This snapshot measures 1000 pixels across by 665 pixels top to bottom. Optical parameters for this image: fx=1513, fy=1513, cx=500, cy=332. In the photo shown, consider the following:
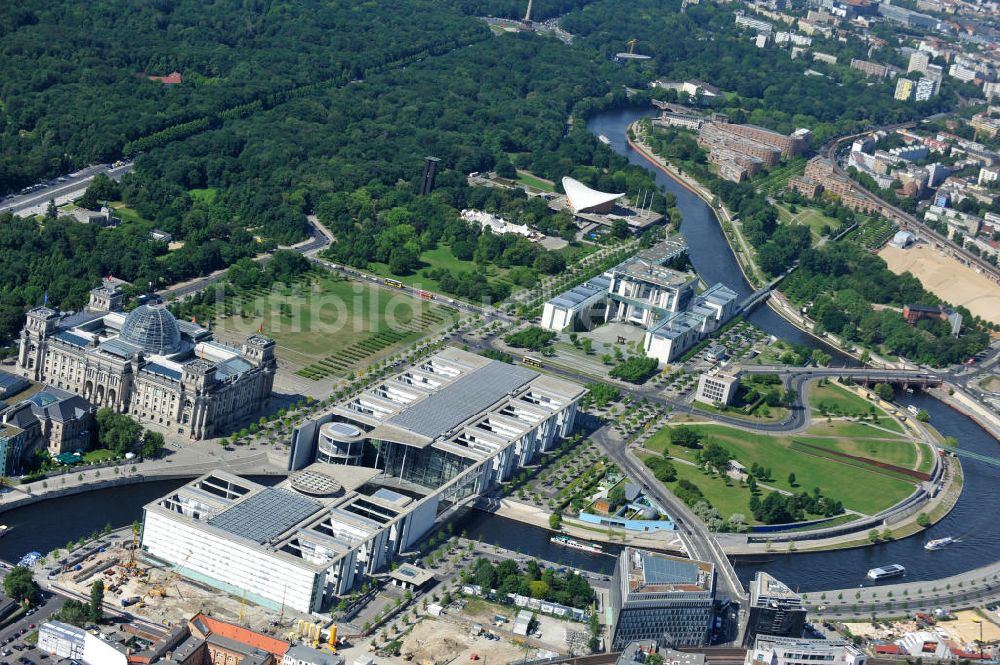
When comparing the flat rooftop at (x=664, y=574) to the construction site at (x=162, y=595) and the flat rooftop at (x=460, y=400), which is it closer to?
the construction site at (x=162, y=595)

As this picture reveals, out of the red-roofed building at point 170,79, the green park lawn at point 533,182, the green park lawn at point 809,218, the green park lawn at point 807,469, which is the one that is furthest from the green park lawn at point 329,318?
the red-roofed building at point 170,79

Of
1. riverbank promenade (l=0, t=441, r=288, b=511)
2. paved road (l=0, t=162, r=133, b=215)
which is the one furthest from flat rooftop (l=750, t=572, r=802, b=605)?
paved road (l=0, t=162, r=133, b=215)

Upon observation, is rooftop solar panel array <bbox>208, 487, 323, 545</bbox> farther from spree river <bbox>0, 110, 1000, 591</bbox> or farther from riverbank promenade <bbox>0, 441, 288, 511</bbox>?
riverbank promenade <bbox>0, 441, 288, 511</bbox>

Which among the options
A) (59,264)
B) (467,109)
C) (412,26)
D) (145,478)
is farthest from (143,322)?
(412,26)

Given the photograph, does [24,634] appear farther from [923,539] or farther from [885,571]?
[923,539]

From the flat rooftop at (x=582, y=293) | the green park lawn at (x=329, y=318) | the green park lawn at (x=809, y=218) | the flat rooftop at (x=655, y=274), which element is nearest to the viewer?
the green park lawn at (x=329, y=318)

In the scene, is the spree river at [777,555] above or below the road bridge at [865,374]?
below

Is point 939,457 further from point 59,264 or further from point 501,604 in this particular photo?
point 59,264
